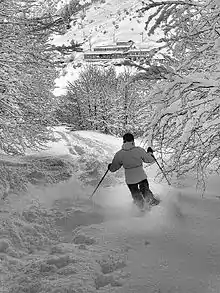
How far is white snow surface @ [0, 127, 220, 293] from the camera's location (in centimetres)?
464

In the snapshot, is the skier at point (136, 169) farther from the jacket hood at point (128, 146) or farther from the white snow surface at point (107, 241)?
the white snow surface at point (107, 241)

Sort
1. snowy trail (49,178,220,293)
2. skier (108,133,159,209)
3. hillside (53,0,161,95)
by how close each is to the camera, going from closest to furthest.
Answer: snowy trail (49,178,220,293) → skier (108,133,159,209) → hillside (53,0,161,95)

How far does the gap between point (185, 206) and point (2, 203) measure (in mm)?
3745

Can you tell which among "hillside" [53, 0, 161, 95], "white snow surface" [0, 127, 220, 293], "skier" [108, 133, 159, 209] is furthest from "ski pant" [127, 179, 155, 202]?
"hillside" [53, 0, 161, 95]

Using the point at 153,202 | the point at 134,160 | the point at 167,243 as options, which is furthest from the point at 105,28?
the point at 167,243

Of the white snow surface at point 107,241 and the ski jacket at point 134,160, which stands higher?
the ski jacket at point 134,160

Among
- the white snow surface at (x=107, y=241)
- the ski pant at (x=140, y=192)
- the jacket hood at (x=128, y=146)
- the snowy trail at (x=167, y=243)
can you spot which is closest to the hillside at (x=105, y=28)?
the white snow surface at (x=107, y=241)

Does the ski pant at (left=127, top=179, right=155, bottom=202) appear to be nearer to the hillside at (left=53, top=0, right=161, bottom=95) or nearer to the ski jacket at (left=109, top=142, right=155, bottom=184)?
the ski jacket at (left=109, top=142, right=155, bottom=184)

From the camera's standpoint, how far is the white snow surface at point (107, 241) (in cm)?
464

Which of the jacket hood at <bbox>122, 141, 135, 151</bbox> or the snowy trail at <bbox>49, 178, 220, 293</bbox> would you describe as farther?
the jacket hood at <bbox>122, 141, 135, 151</bbox>

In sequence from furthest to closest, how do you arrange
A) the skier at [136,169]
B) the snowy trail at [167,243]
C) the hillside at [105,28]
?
the hillside at [105,28]
the skier at [136,169]
the snowy trail at [167,243]

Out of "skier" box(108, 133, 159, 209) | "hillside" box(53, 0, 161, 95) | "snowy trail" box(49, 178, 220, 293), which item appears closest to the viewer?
"snowy trail" box(49, 178, 220, 293)

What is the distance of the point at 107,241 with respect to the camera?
5863 mm

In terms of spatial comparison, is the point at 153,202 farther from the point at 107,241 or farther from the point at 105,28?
the point at 105,28
